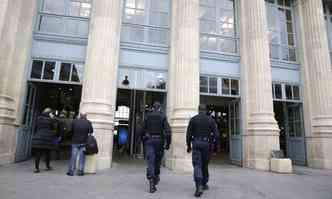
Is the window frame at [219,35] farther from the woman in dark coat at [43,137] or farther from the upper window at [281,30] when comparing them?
the woman in dark coat at [43,137]

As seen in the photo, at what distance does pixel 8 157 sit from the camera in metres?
7.38

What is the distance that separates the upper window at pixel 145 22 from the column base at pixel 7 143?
5004 mm

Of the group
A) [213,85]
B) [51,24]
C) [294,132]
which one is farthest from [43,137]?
[294,132]

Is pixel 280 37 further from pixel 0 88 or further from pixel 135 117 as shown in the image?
pixel 0 88

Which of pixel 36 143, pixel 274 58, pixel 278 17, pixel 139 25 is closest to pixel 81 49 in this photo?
pixel 139 25

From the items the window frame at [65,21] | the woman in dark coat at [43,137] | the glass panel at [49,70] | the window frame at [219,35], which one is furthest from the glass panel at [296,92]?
the glass panel at [49,70]

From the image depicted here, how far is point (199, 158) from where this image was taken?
176 inches

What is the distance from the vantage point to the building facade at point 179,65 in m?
7.79

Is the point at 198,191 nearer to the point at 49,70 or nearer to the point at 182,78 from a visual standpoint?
the point at 182,78

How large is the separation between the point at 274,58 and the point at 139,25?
21.0ft

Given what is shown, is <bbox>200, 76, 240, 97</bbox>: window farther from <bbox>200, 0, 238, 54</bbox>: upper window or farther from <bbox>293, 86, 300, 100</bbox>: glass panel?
<bbox>293, 86, 300, 100</bbox>: glass panel

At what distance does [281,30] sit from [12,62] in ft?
38.0

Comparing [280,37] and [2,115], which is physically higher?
[280,37]

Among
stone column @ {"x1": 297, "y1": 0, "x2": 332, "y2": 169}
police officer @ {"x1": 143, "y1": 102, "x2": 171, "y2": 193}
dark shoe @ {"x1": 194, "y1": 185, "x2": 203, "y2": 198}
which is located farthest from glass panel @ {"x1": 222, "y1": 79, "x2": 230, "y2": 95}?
dark shoe @ {"x1": 194, "y1": 185, "x2": 203, "y2": 198}
